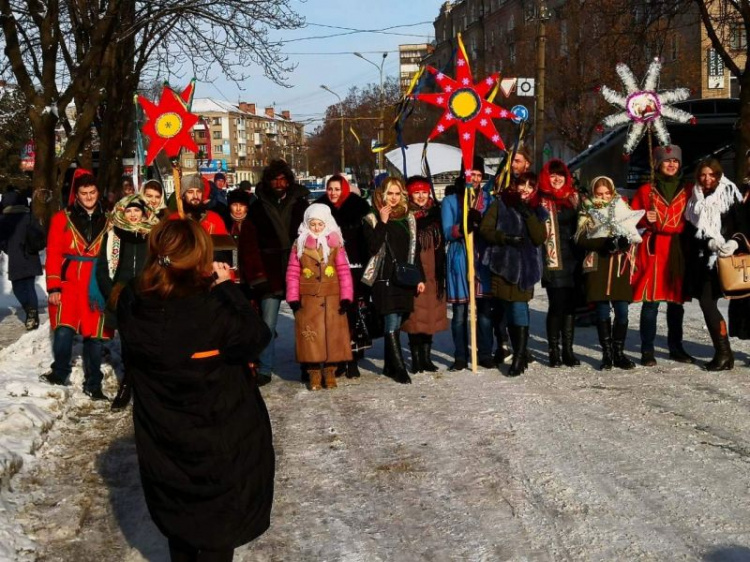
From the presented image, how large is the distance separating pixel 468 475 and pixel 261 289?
3.34m

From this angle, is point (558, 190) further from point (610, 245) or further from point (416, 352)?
point (416, 352)

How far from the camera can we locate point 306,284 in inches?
306

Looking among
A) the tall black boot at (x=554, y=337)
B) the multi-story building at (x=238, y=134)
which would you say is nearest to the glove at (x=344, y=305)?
the tall black boot at (x=554, y=337)

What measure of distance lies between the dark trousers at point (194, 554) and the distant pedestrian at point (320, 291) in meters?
4.19

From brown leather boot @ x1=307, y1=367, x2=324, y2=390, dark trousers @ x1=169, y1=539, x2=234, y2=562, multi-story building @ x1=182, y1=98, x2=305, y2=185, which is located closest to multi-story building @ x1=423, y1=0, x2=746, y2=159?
brown leather boot @ x1=307, y1=367, x2=324, y2=390

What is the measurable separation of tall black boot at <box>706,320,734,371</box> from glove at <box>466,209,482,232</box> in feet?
7.68

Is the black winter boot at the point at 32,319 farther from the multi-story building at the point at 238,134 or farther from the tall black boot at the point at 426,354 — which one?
the multi-story building at the point at 238,134

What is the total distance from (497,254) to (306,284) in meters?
1.80

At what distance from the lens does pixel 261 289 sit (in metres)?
8.10

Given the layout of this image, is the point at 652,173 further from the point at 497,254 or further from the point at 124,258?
the point at 124,258

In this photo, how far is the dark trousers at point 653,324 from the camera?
845 centimetres

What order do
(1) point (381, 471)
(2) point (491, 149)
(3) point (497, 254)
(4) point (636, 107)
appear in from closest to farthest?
(1) point (381, 471)
(3) point (497, 254)
(4) point (636, 107)
(2) point (491, 149)

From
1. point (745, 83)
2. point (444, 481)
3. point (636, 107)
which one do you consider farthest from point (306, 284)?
point (745, 83)

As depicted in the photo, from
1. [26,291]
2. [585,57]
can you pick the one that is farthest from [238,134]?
[26,291]
